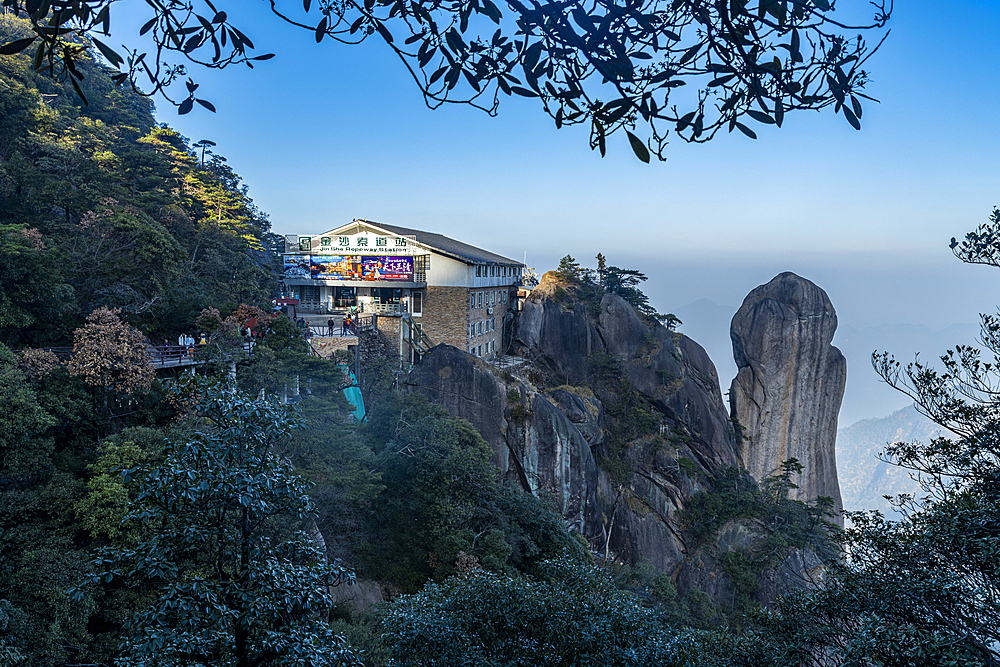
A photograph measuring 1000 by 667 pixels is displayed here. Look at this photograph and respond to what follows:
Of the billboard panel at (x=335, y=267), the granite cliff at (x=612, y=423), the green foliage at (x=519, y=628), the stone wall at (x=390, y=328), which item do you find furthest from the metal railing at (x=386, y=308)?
the green foliage at (x=519, y=628)

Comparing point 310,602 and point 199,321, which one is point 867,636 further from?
point 199,321

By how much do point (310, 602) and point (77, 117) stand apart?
27784 mm

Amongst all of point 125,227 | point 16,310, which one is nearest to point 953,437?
point 16,310

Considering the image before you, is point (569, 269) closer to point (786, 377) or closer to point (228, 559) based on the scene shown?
point (786, 377)

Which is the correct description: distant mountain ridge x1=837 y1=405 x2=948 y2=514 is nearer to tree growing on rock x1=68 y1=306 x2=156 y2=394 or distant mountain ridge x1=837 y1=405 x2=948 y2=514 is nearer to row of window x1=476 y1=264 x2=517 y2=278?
row of window x1=476 y1=264 x2=517 y2=278

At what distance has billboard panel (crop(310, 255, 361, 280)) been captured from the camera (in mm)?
30047

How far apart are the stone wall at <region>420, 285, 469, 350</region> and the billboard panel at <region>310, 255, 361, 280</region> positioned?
4599 millimetres

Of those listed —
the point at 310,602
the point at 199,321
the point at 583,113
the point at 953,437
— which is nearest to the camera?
the point at 583,113

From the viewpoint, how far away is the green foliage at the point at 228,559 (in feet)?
16.6

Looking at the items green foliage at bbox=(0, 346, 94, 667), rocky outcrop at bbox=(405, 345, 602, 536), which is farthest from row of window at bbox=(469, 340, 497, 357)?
green foliage at bbox=(0, 346, 94, 667)

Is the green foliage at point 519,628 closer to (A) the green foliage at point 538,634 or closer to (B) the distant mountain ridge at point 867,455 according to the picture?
(A) the green foliage at point 538,634

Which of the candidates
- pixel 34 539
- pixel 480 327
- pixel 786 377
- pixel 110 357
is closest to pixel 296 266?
pixel 480 327

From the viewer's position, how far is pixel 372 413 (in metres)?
17.2

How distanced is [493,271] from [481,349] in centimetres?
635
